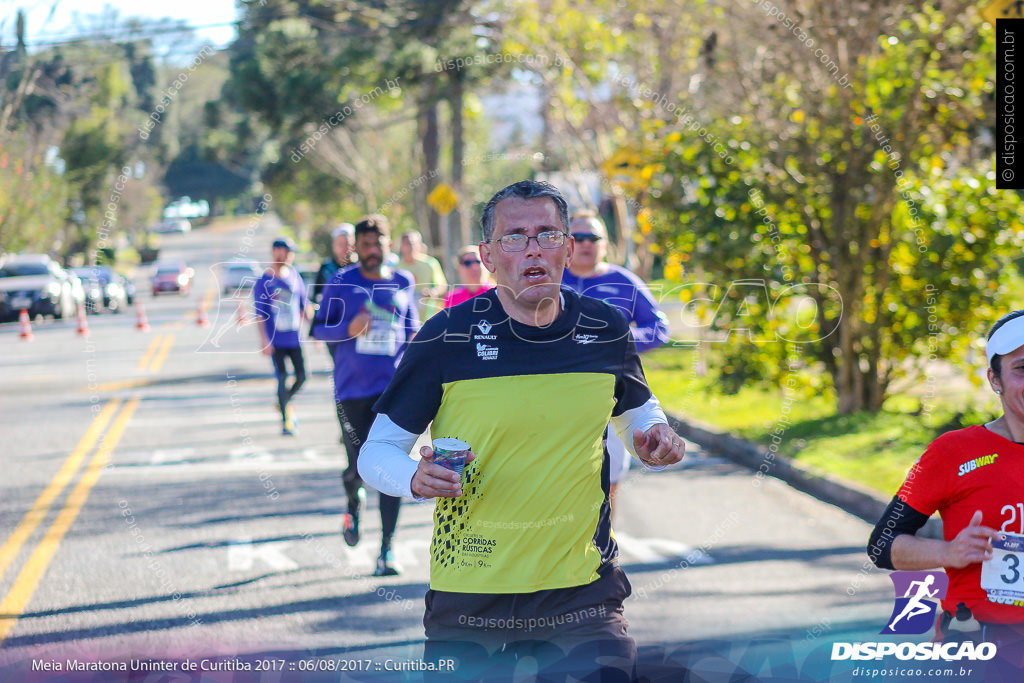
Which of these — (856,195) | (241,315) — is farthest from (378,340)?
(241,315)

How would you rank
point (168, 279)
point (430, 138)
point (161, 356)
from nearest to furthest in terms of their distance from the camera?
point (161, 356) → point (430, 138) → point (168, 279)

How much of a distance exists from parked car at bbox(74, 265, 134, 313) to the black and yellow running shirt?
36.4 metres

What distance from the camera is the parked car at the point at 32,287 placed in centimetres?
3347

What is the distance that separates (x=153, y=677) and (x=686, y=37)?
17823 mm

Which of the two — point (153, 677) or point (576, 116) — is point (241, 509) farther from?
point (576, 116)

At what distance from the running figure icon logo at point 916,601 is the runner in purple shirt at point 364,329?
415cm

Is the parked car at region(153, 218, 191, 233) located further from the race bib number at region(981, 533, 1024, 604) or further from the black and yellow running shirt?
the race bib number at region(981, 533, 1024, 604)

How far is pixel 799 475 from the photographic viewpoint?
10.8m

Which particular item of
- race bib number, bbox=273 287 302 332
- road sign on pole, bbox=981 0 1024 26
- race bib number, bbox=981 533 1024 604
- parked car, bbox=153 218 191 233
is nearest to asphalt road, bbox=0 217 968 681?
race bib number, bbox=981 533 1024 604

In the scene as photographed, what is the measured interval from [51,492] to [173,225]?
89.3 m

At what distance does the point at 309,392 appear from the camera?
17672 millimetres

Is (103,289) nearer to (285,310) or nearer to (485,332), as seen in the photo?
(285,310)

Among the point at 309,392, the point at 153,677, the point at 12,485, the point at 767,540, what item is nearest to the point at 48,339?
the point at 309,392

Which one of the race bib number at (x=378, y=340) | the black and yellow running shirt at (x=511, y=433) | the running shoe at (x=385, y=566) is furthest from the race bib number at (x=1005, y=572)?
the race bib number at (x=378, y=340)
